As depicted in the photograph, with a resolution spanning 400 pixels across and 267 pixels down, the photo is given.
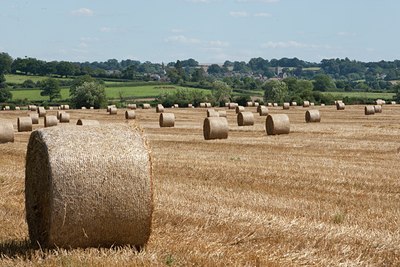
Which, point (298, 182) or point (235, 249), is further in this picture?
point (298, 182)

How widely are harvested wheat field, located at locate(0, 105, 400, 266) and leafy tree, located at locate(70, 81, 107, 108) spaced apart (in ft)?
224

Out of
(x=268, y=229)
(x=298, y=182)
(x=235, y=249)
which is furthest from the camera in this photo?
(x=298, y=182)

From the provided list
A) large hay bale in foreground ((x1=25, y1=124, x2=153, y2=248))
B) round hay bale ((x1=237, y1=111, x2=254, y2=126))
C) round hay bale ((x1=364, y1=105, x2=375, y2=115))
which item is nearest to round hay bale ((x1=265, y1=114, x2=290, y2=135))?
round hay bale ((x1=237, y1=111, x2=254, y2=126))

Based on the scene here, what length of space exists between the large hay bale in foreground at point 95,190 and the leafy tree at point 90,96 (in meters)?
83.4

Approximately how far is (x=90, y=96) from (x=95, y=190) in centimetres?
8461

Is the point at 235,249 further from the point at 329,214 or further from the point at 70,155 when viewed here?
the point at 329,214

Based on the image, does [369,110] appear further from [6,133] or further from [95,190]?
[95,190]

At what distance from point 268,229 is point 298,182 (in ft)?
18.9

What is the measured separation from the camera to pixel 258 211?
482 inches

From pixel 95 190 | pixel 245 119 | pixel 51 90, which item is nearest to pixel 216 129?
pixel 245 119

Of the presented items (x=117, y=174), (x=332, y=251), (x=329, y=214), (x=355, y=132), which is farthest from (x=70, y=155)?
(x=355, y=132)

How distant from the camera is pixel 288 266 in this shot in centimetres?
860

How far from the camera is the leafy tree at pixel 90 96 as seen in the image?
9225 centimetres

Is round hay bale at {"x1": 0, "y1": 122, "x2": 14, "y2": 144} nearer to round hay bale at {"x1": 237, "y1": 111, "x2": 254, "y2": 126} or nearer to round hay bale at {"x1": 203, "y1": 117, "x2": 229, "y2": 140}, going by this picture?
round hay bale at {"x1": 203, "y1": 117, "x2": 229, "y2": 140}
